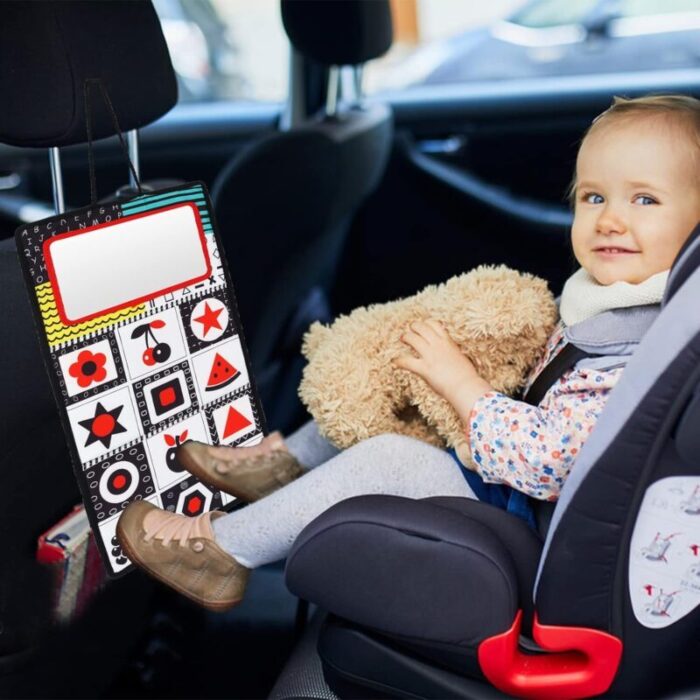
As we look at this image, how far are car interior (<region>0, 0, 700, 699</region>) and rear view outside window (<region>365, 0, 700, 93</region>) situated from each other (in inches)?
27.1

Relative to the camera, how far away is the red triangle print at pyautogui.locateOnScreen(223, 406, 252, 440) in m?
1.34

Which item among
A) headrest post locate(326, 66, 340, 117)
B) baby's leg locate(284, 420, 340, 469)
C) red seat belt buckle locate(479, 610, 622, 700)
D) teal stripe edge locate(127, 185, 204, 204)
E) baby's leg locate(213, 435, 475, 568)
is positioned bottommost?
red seat belt buckle locate(479, 610, 622, 700)

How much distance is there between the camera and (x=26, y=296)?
1.24 metres

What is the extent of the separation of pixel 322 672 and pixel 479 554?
0.32 meters

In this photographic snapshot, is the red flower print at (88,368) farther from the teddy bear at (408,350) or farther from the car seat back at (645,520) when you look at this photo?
the car seat back at (645,520)

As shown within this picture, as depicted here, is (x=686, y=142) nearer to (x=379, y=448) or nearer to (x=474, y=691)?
(x=379, y=448)

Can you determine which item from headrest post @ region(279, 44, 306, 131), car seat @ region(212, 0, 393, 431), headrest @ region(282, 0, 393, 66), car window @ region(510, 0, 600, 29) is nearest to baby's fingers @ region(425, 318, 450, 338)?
car seat @ region(212, 0, 393, 431)

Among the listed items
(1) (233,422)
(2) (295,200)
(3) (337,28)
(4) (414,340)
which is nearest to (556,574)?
(4) (414,340)

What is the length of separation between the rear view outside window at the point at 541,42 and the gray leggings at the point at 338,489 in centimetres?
178

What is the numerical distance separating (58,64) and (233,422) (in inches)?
18.3

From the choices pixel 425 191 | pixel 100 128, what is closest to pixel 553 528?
pixel 100 128

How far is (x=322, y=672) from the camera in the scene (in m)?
1.30

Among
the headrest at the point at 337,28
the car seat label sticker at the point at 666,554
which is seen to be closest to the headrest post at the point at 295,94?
the headrest at the point at 337,28

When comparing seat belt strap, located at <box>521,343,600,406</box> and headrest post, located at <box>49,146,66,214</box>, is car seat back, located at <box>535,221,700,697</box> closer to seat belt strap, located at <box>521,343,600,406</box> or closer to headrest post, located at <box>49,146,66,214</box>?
seat belt strap, located at <box>521,343,600,406</box>
